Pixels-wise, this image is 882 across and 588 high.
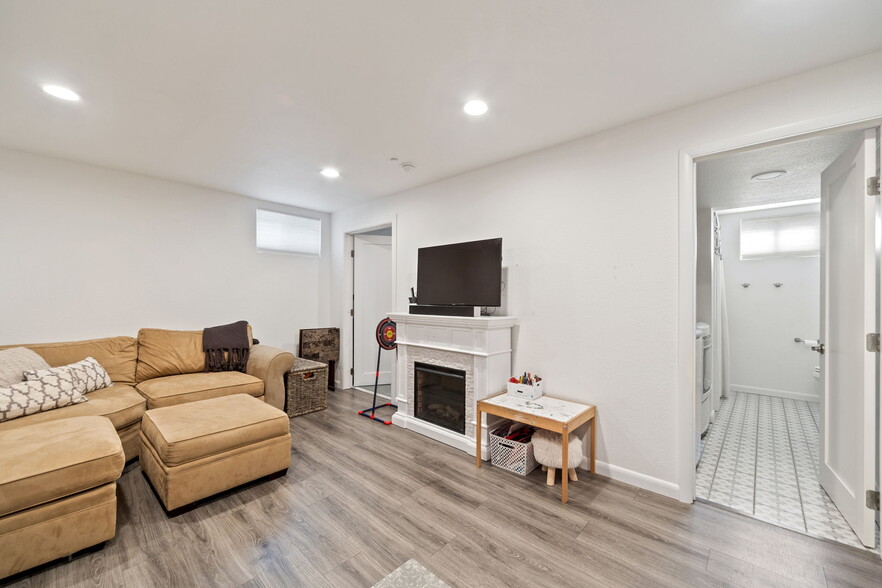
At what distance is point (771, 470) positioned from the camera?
2664mm

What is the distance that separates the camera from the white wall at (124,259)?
10.0 ft

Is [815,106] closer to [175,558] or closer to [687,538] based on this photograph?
[687,538]

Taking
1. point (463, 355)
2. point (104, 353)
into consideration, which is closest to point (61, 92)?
point (104, 353)

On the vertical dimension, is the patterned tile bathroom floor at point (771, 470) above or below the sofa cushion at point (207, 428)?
below

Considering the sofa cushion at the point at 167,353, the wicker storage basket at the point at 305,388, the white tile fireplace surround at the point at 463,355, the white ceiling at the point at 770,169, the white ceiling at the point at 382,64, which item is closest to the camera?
the white ceiling at the point at 382,64

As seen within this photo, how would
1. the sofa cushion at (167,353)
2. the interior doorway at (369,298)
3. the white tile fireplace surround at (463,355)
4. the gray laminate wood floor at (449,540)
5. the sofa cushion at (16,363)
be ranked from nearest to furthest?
the gray laminate wood floor at (449,540), the sofa cushion at (16,363), the white tile fireplace surround at (463,355), the sofa cushion at (167,353), the interior doorway at (369,298)

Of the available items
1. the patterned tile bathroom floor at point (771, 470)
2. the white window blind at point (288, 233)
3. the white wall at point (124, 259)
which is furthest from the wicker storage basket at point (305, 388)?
the patterned tile bathroom floor at point (771, 470)

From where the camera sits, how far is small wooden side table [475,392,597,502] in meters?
2.30

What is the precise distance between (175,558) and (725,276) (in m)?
6.45

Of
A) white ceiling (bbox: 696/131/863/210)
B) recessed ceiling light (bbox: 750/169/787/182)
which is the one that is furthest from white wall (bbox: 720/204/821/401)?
recessed ceiling light (bbox: 750/169/787/182)

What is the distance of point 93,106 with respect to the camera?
2.28 m

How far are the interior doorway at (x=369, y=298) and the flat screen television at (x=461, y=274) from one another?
1.46m

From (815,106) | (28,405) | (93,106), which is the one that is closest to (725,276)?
(815,106)

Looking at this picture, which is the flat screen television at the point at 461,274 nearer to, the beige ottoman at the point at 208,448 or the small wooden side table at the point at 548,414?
the small wooden side table at the point at 548,414
